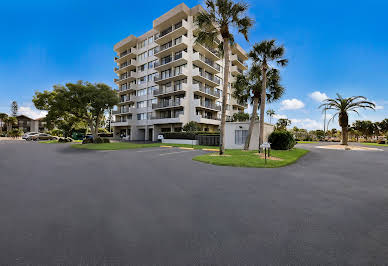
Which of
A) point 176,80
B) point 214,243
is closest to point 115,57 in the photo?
point 176,80

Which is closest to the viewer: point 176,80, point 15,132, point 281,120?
point 176,80

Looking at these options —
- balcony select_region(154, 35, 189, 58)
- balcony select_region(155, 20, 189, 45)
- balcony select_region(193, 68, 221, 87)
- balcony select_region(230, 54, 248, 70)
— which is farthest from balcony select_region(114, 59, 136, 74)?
balcony select_region(230, 54, 248, 70)

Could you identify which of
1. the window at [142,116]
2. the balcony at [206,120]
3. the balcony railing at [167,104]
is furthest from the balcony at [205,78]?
the window at [142,116]

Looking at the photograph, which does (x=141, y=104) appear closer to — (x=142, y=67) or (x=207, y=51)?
(x=142, y=67)

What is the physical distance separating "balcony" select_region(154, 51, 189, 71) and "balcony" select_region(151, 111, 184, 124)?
10.3 meters

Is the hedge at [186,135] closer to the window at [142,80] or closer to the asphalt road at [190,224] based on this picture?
the window at [142,80]

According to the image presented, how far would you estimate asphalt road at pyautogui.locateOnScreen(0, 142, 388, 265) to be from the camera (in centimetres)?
231

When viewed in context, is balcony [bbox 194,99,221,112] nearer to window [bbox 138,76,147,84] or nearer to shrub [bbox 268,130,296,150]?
window [bbox 138,76,147,84]

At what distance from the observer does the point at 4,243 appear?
2.53 m

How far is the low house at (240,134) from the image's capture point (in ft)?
69.3

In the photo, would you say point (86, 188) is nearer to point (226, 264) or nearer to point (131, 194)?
point (131, 194)

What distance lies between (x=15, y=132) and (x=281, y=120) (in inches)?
3829

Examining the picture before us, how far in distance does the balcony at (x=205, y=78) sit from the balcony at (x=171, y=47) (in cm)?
555

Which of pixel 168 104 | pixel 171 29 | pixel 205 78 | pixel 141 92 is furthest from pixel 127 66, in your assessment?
pixel 205 78
